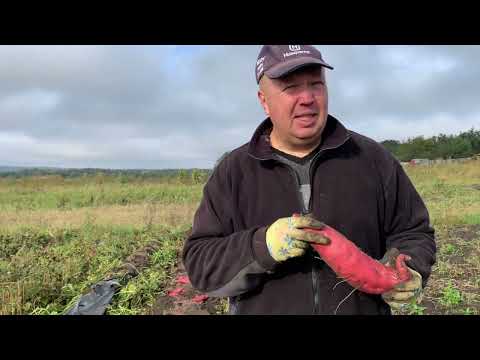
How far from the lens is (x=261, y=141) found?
5.23ft

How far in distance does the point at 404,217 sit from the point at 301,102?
1.81 feet

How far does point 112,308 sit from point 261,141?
3.10 metres

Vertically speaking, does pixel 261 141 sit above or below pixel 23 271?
above

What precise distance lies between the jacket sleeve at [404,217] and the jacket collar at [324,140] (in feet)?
0.66

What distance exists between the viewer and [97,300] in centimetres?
406

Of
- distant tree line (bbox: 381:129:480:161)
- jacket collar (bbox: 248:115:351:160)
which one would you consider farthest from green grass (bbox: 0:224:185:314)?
distant tree line (bbox: 381:129:480:161)

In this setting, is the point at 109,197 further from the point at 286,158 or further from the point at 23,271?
the point at 286,158

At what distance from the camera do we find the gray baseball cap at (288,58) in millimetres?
1398

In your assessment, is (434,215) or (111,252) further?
(434,215)

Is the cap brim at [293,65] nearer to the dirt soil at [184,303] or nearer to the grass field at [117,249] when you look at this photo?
the dirt soil at [184,303]

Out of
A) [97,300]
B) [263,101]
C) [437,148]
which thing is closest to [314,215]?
[263,101]

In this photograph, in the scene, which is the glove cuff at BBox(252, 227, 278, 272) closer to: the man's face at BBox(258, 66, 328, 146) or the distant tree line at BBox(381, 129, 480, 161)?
the man's face at BBox(258, 66, 328, 146)

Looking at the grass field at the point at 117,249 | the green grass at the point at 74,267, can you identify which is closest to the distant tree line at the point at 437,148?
the grass field at the point at 117,249
